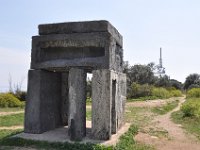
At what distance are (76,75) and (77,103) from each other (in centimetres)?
79

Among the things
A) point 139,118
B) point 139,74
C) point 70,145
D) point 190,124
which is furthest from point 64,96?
point 139,74

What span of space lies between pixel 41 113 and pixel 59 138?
1134mm

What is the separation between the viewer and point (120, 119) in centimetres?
1095

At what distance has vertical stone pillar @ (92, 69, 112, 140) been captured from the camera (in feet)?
29.3

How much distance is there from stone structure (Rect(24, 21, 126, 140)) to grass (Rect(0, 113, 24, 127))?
2984 mm

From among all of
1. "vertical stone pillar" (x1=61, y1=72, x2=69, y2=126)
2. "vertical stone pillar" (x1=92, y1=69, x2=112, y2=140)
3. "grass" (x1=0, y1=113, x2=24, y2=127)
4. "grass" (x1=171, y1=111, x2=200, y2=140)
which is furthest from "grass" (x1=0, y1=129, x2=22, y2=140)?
"grass" (x1=171, y1=111, x2=200, y2=140)

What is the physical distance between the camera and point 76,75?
9094 mm

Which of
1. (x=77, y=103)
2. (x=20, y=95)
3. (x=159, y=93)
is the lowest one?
(x=77, y=103)

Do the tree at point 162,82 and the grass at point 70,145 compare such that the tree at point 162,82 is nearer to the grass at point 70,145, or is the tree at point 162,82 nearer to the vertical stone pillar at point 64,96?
the vertical stone pillar at point 64,96

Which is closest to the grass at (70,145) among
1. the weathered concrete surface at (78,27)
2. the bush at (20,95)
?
the weathered concrete surface at (78,27)

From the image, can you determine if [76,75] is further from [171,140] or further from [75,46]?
[171,140]

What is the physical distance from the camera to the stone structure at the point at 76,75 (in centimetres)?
900

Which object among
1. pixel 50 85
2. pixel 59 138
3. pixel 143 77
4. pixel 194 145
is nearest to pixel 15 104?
pixel 50 85

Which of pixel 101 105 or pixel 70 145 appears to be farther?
pixel 101 105
